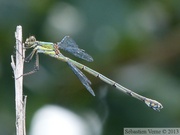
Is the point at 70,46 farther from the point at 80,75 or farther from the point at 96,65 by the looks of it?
the point at 96,65

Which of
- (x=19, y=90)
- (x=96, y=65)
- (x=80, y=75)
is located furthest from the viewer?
(x=96, y=65)

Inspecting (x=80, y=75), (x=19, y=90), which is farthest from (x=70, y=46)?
(x=19, y=90)

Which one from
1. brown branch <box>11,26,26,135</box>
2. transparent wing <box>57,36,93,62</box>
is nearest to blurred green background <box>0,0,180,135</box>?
transparent wing <box>57,36,93,62</box>

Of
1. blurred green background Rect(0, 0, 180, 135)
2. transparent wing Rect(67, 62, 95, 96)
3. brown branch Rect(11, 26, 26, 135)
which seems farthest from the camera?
blurred green background Rect(0, 0, 180, 135)

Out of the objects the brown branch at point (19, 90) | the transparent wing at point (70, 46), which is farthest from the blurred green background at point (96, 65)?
the brown branch at point (19, 90)

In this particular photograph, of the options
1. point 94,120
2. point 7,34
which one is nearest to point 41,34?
point 7,34

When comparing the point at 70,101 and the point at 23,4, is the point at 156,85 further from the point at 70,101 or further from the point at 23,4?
the point at 23,4

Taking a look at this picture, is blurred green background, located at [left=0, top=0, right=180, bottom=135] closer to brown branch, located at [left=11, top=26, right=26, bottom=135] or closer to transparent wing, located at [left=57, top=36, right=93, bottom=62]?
transparent wing, located at [left=57, top=36, right=93, bottom=62]

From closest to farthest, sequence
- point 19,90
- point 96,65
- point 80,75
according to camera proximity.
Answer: point 19,90, point 80,75, point 96,65

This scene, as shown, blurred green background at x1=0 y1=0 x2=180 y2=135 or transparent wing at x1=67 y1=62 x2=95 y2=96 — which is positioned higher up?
blurred green background at x1=0 y1=0 x2=180 y2=135

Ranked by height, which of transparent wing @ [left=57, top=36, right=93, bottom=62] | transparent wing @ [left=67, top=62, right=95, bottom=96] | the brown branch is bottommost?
the brown branch
